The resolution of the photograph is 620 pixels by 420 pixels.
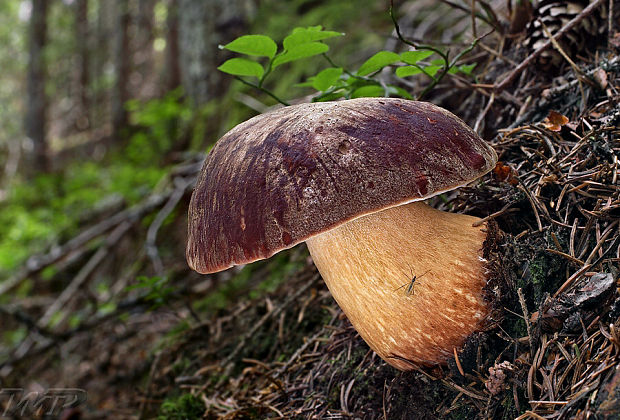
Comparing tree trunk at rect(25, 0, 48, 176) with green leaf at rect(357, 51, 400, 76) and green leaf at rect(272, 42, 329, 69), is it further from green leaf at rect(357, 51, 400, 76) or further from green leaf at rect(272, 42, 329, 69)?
green leaf at rect(357, 51, 400, 76)

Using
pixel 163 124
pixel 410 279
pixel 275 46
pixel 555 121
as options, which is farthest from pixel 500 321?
pixel 163 124

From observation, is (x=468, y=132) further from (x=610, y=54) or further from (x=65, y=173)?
(x=65, y=173)

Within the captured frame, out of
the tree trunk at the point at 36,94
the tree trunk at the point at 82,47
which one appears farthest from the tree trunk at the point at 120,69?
the tree trunk at the point at 82,47

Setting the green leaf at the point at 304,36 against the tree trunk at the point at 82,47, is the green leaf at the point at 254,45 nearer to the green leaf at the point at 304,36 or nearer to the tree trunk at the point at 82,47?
the green leaf at the point at 304,36

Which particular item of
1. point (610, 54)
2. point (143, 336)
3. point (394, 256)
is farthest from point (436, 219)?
point (143, 336)

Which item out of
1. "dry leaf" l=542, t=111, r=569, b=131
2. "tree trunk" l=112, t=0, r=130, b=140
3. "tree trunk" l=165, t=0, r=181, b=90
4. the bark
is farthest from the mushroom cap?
the bark

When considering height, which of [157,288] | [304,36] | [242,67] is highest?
[304,36]

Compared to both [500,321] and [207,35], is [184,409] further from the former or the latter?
[207,35]
